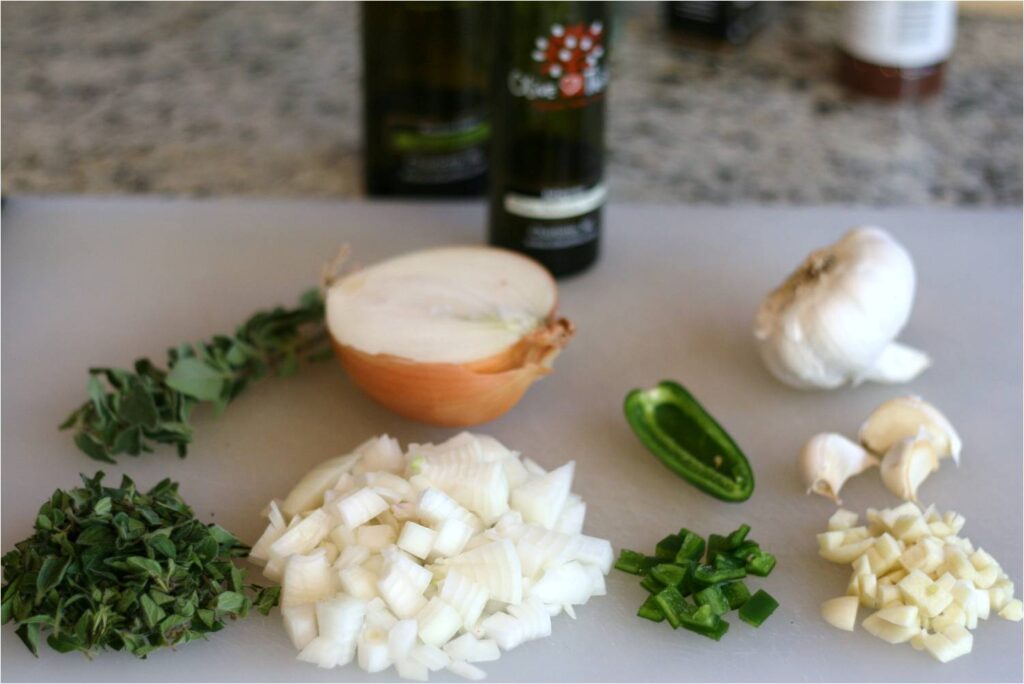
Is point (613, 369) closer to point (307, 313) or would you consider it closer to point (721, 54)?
point (307, 313)

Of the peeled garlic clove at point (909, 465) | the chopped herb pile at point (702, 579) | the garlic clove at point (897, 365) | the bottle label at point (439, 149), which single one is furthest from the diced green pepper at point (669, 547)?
the bottle label at point (439, 149)

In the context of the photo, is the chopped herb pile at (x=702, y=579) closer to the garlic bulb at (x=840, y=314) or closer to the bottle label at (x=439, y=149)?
the garlic bulb at (x=840, y=314)

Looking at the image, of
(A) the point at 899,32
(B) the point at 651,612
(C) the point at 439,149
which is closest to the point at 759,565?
(B) the point at 651,612

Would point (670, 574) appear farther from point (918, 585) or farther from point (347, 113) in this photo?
point (347, 113)

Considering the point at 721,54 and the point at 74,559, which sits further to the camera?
the point at 721,54

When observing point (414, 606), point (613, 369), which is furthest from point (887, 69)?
point (414, 606)

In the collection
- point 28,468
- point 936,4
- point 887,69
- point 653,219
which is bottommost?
point 28,468

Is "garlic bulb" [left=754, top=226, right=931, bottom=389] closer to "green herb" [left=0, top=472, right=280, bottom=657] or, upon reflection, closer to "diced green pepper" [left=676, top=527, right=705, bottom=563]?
"diced green pepper" [left=676, top=527, right=705, bottom=563]

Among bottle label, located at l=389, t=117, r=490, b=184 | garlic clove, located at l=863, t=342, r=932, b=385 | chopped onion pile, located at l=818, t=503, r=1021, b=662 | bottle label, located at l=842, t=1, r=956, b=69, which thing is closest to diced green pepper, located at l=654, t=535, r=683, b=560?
chopped onion pile, located at l=818, t=503, r=1021, b=662
